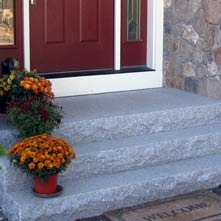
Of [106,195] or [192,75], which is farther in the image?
[192,75]

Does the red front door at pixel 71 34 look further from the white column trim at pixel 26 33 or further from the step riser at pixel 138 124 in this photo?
the step riser at pixel 138 124

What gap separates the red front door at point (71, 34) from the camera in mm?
5422

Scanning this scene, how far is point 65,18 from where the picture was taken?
5.54 meters

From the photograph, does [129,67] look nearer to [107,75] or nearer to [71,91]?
[107,75]

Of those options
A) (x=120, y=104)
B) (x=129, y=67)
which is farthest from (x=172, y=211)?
(x=129, y=67)

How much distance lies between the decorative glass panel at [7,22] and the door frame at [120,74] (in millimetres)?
112

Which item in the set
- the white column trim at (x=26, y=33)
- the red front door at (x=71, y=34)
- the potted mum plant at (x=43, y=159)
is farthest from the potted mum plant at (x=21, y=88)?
the red front door at (x=71, y=34)

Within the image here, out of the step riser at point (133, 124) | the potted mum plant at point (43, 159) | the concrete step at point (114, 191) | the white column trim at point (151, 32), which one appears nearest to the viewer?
the potted mum plant at point (43, 159)

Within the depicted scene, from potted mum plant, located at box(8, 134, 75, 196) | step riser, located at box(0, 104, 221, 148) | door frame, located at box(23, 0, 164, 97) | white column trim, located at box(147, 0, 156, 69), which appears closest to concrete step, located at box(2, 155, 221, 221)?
potted mum plant, located at box(8, 134, 75, 196)

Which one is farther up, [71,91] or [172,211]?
[71,91]

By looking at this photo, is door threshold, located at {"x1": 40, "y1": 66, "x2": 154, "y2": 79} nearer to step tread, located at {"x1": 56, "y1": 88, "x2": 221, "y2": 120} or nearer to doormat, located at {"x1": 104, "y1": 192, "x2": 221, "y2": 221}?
step tread, located at {"x1": 56, "y1": 88, "x2": 221, "y2": 120}

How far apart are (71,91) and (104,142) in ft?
3.29

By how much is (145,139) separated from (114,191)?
0.71 metres

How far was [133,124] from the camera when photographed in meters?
4.80
